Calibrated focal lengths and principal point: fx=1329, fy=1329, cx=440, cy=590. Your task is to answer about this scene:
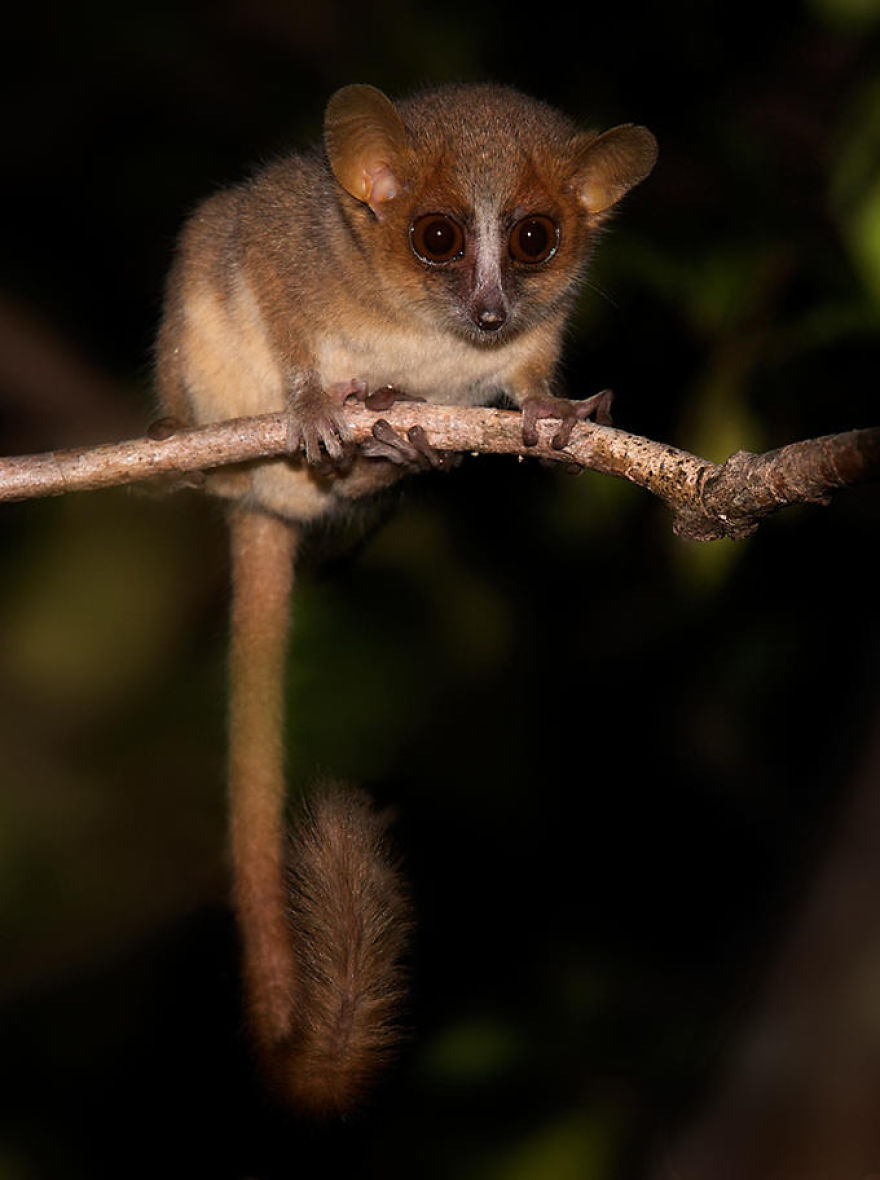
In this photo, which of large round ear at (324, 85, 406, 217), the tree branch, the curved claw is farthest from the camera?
large round ear at (324, 85, 406, 217)

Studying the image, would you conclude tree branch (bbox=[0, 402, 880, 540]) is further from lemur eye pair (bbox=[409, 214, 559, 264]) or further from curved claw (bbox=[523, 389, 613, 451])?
lemur eye pair (bbox=[409, 214, 559, 264])

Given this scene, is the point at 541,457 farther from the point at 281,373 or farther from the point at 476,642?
the point at 476,642

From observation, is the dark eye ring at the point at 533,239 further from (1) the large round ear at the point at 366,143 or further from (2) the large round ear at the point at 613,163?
(1) the large round ear at the point at 366,143

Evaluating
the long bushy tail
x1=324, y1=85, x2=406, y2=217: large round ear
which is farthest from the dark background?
x1=324, y1=85, x2=406, y2=217: large round ear

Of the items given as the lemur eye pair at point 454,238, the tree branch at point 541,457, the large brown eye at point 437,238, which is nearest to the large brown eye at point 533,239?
the lemur eye pair at point 454,238

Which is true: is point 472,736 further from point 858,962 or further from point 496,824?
point 858,962

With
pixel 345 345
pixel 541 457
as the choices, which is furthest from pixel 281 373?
pixel 541 457
